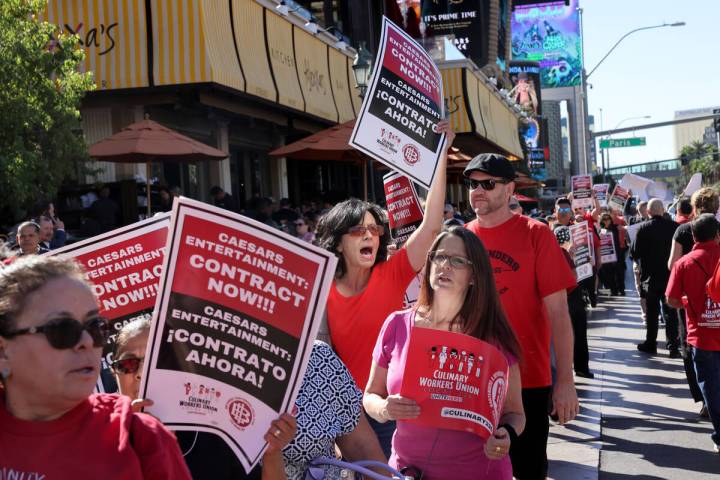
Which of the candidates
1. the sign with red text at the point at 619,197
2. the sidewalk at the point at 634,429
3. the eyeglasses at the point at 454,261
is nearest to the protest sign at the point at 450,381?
the eyeglasses at the point at 454,261

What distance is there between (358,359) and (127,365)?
66.4 inches

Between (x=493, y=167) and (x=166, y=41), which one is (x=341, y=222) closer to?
(x=493, y=167)

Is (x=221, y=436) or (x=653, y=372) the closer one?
(x=221, y=436)

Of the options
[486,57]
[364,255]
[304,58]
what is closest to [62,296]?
[364,255]

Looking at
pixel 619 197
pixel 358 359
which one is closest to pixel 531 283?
pixel 358 359

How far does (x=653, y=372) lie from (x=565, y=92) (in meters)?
123

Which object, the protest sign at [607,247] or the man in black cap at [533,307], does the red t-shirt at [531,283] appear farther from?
the protest sign at [607,247]

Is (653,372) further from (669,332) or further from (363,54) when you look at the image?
(363,54)

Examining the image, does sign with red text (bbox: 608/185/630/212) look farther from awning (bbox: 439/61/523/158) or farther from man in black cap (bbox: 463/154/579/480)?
man in black cap (bbox: 463/154/579/480)

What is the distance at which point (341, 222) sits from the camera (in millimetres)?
4691

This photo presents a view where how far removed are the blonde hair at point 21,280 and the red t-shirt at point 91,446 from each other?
0.23 m

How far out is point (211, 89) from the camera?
1402 cm

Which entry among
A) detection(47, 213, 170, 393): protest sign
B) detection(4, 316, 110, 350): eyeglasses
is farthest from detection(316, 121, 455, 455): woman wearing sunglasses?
detection(4, 316, 110, 350): eyeglasses

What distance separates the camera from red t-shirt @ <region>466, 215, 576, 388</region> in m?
4.81
